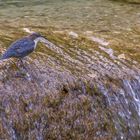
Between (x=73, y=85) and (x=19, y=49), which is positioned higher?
(x=19, y=49)

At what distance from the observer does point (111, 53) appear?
27.1 feet

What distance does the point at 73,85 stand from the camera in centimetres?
704

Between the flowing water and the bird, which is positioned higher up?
the bird

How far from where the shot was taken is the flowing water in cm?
649

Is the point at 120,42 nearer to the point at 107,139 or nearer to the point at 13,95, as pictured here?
the point at 107,139

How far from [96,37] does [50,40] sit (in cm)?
96

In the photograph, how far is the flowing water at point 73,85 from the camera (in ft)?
21.3

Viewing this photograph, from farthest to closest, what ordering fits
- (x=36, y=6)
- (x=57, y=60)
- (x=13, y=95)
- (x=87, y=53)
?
(x=36, y=6) → (x=87, y=53) → (x=57, y=60) → (x=13, y=95)

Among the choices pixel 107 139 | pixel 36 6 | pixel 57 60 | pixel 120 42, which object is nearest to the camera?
pixel 107 139

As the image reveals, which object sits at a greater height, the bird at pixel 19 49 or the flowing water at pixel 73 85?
the bird at pixel 19 49

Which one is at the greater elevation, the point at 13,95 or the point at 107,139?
the point at 13,95

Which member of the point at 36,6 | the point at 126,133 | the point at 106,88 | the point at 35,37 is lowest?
the point at 36,6

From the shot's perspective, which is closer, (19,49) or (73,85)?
(19,49)

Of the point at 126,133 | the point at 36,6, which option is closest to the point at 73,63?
the point at 126,133
